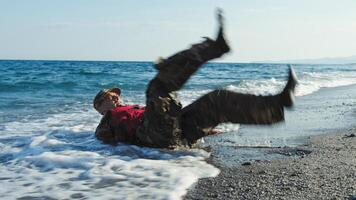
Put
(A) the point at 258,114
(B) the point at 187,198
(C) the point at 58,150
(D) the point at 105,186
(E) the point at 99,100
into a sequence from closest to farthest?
(B) the point at 187,198 < (D) the point at 105,186 < (A) the point at 258,114 < (C) the point at 58,150 < (E) the point at 99,100

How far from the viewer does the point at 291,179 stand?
3.70 m

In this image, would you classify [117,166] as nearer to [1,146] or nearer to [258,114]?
[258,114]

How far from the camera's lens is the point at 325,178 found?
3.69 meters

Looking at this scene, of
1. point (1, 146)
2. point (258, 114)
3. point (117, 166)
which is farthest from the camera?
point (1, 146)

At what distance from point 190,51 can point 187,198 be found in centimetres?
147

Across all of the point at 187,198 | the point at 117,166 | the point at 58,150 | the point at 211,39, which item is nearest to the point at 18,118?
the point at 58,150

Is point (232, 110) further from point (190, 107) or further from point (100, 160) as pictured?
point (100, 160)

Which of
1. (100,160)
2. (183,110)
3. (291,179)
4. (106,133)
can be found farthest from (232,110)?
(106,133)

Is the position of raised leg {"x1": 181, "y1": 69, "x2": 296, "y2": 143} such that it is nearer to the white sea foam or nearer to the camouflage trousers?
the camouflage trousers

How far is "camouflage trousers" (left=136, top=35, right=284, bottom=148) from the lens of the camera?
401 centimetres

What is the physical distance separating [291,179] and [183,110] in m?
1.36

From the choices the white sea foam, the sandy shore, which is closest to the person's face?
the white sea foam

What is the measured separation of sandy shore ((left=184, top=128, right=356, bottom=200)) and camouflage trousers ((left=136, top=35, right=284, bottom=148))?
0.44 meters

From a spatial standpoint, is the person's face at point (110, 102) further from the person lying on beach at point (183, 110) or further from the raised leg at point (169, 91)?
the raised leg at point (169, 91)
